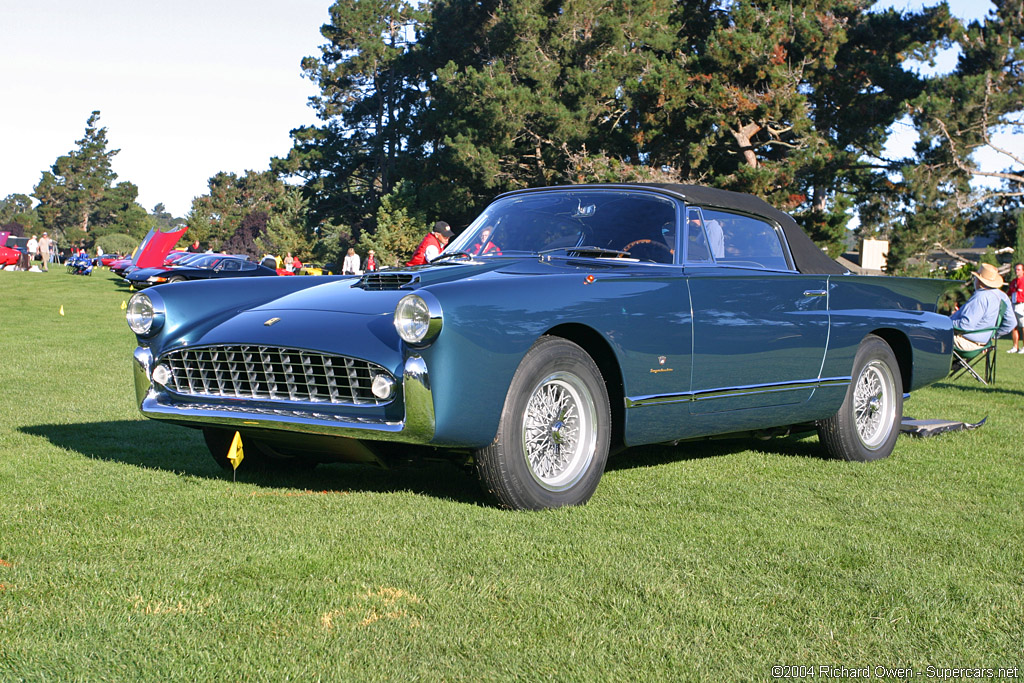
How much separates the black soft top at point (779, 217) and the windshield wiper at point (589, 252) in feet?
2.04

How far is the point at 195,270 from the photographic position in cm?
3328

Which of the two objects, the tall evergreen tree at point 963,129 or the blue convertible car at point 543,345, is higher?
the tall evergreen tree at point 963,129

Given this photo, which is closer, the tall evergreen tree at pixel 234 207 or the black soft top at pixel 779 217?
the black soft top at pixel 779 217

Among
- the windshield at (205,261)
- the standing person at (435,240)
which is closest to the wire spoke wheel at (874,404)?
the standing person at (435,240)

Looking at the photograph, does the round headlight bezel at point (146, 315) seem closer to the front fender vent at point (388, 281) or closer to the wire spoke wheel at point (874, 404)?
the front fender vent at point (388, 281)

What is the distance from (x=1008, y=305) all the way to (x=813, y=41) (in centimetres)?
2665

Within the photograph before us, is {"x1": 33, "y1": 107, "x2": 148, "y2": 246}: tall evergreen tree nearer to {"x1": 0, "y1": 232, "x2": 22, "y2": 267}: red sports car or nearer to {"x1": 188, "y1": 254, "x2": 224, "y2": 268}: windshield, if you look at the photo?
{"x1": 0, "y1": 232, "x2": 22, "y2": 267}: red sports car

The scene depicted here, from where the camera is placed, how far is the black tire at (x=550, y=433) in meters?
4.65

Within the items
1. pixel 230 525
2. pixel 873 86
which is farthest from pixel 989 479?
pixel 873 86

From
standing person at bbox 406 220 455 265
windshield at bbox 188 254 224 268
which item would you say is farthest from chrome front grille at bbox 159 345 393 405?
windshield at bbox 188 254 224 268

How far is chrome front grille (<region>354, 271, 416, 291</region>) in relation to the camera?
199 inches

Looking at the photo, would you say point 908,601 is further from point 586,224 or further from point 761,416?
point 586,224

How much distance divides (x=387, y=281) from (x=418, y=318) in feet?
2.66

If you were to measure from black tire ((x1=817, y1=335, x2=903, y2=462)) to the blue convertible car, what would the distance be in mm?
24
